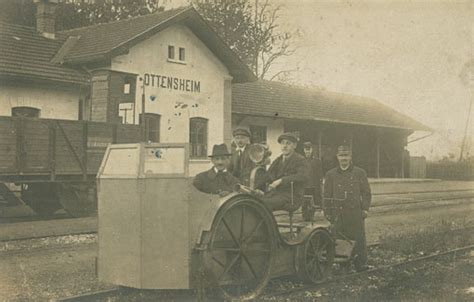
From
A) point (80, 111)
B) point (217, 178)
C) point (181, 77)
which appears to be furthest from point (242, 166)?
point (181, 77)

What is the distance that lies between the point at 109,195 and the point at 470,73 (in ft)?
27.6

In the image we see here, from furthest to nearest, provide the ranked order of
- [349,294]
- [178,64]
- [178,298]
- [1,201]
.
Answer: [178,64]
[1,201]
[349,294]
[178,298]

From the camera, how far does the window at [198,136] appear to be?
64.4 ft

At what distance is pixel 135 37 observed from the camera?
1706cm

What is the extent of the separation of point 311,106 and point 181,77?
10226mm

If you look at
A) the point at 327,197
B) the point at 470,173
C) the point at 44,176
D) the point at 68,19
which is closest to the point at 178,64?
the point at 44,176

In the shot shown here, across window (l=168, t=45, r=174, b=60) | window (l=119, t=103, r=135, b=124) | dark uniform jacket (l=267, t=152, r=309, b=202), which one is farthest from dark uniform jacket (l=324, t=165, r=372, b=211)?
window (l=168, t=45, r=174, b=60)

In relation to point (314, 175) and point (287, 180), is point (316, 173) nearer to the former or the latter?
point (314, 175)

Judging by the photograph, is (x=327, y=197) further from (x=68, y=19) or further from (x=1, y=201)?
(x=68, y=19)

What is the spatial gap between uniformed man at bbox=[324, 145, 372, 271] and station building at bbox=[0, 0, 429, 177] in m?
7.09

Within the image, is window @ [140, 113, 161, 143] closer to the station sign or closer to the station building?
the station building

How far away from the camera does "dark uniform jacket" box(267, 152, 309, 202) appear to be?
6.54 m

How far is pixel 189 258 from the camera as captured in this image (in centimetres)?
523

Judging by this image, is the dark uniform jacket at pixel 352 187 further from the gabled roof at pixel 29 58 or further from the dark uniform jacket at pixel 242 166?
the gabled roof at pixel 29 58
